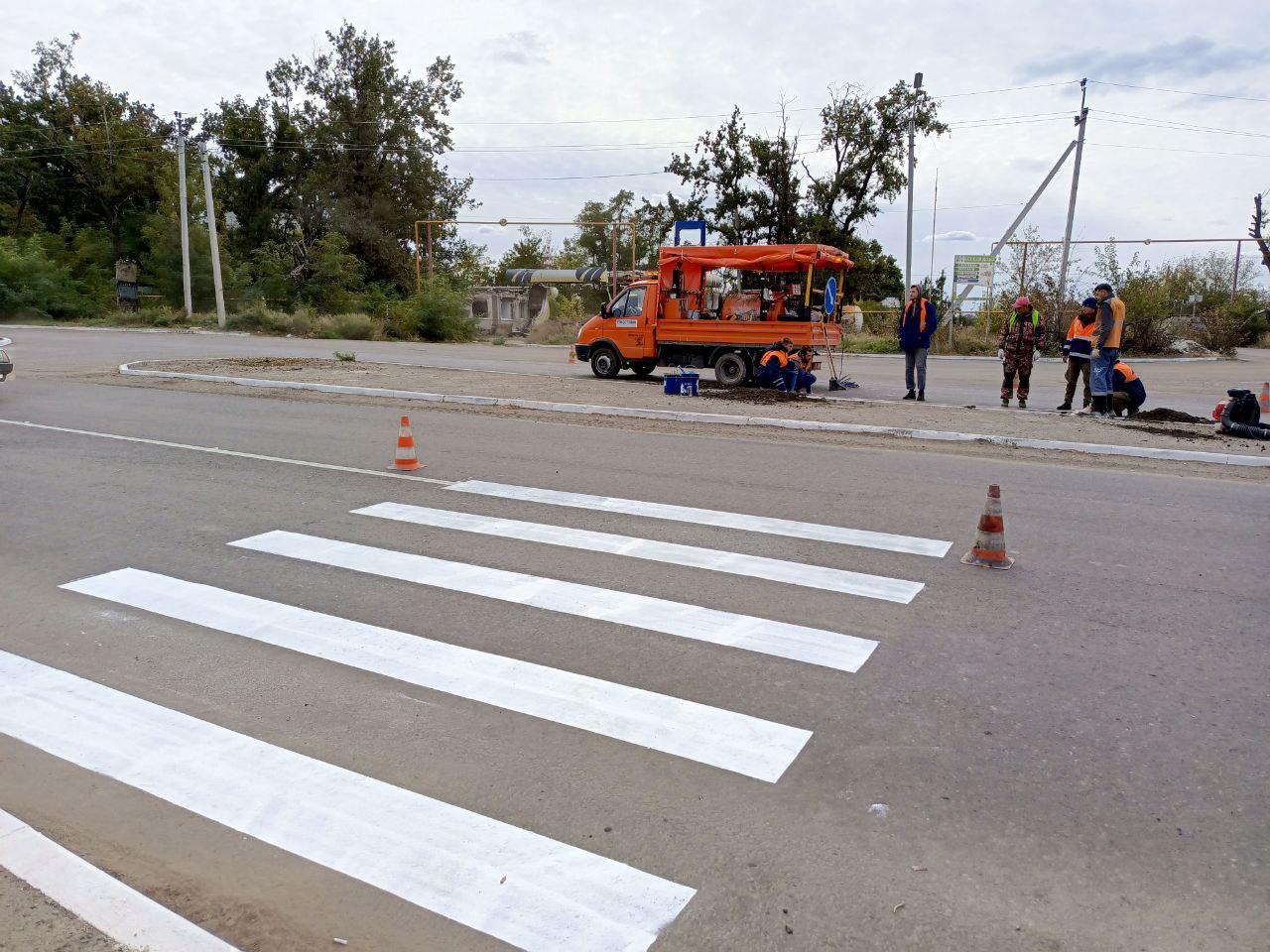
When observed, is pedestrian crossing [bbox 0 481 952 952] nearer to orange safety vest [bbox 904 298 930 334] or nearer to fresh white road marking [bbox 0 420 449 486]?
fresh white road marking [bbox 0 420 449 486]

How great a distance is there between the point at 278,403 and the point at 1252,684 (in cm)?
1401

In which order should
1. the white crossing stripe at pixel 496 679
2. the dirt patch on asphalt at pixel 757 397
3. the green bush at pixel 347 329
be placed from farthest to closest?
the green bush at pixel 347 329, the dirt patch on asphalt at pixel 757 397, the white crossing stripe at pixel 496 679

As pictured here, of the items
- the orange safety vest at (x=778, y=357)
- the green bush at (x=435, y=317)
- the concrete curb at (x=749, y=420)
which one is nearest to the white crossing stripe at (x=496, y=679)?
the concrete curb at (x=749, y=420)

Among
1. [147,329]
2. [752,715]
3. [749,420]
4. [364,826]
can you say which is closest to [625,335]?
[749,420]

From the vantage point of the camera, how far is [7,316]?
47.9m

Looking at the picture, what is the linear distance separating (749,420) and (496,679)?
31.2 feet

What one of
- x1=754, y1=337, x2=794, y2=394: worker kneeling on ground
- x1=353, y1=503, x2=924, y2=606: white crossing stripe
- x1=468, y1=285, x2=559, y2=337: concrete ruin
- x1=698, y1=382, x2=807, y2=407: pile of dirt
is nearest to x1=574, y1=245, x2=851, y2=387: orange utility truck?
x1=754, y1=337, x2=794, y2=394: worker kneeling on ground

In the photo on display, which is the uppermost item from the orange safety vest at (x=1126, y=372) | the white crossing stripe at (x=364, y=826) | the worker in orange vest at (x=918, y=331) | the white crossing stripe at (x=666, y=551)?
the worker in orange vest at (x=918, y=331)

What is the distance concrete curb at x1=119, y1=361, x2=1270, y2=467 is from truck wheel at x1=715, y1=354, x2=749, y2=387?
4421mm

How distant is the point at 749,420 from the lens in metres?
13.6

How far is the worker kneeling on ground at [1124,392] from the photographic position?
14656mm

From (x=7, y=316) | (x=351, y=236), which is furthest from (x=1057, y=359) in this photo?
(x=7, y=316)

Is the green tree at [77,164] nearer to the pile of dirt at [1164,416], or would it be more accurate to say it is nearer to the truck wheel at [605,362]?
the truck wheel at [605,362]

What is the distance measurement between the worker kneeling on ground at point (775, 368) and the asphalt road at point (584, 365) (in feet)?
5.20
